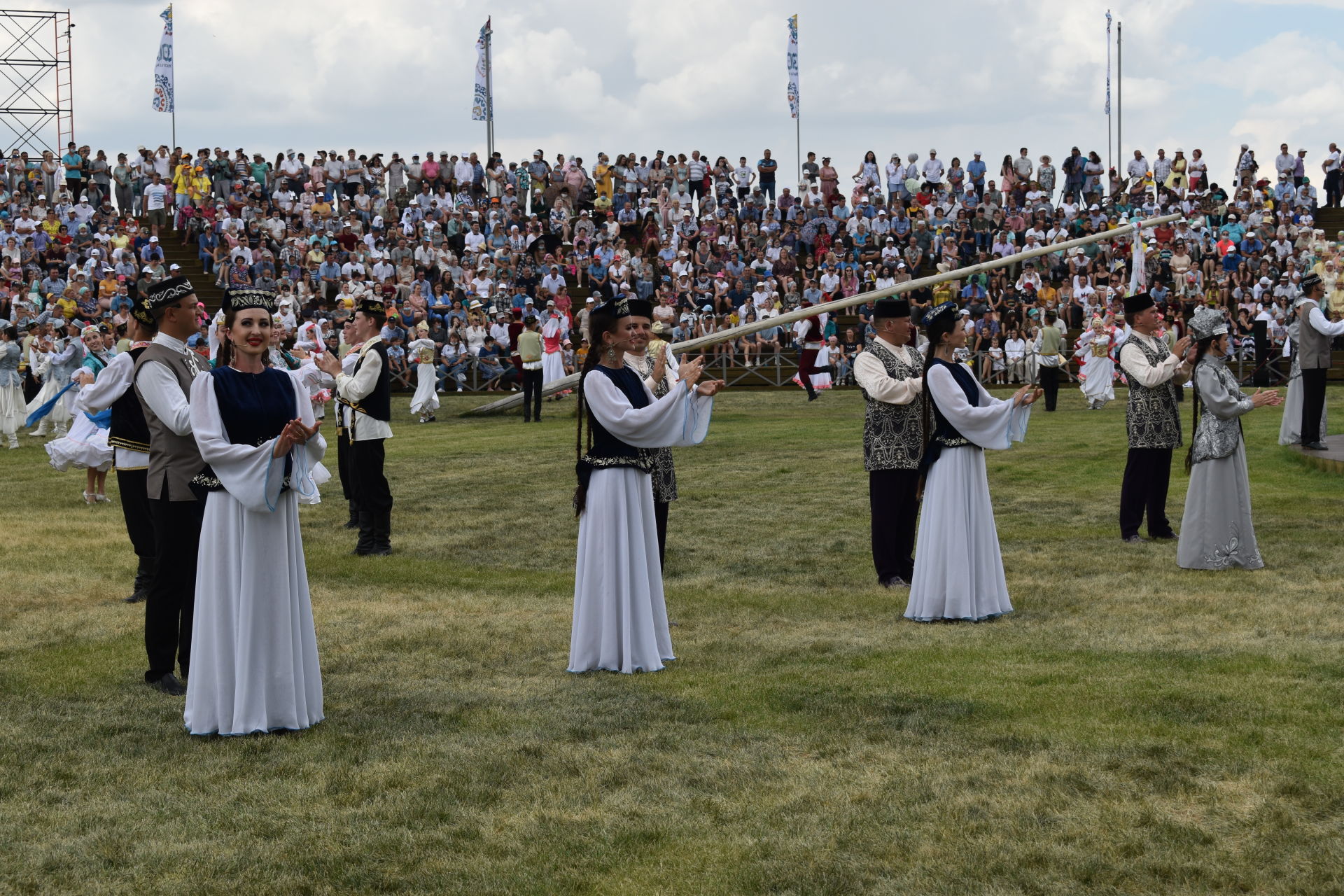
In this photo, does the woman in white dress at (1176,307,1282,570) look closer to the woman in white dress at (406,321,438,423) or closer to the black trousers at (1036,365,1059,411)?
the black trousers at (1036,365,1059,411)

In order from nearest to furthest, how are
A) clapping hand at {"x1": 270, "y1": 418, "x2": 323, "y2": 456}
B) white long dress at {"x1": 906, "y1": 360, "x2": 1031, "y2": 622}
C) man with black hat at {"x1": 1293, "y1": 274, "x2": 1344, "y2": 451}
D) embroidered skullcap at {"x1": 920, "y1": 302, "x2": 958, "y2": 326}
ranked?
clapping hand at {"x1": 270, "y1": 418, "x2": 323, "y2": 456} < white long dress at {"x1": 906, "y1": 360, "x2": 1031, "y2": 622} < embroidered skullcap at {"x1": 920, "y1": 302, "x2": 958, "y2": 326} < man with black hat at {"x1": 1293, "y1": 274, "x2": 1344, "y2": 451}

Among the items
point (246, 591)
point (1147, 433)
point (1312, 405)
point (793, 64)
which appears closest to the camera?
point (246, 591)

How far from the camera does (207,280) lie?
3073 centimetres

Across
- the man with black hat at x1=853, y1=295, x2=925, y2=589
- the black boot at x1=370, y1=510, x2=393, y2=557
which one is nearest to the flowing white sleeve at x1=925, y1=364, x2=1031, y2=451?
the man with black hat at x1=853, y1=295, x2=925, y2=589

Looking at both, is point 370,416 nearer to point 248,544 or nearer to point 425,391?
point 248,544

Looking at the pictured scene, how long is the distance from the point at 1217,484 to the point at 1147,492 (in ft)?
4.96

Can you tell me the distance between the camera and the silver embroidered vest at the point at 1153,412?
1130cm

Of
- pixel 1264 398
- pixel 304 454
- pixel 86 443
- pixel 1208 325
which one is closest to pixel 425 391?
pixel 86 443

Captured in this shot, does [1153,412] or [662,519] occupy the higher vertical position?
[1153,412]

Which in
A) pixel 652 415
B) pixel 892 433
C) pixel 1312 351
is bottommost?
pixel 892 433

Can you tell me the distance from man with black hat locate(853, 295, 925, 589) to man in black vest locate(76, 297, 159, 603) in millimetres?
4499

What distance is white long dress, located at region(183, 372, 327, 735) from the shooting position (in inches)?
236

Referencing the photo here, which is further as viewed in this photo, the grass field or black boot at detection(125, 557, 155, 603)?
black boot at detection(125, 557, 155, 603)

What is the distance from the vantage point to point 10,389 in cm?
2186
